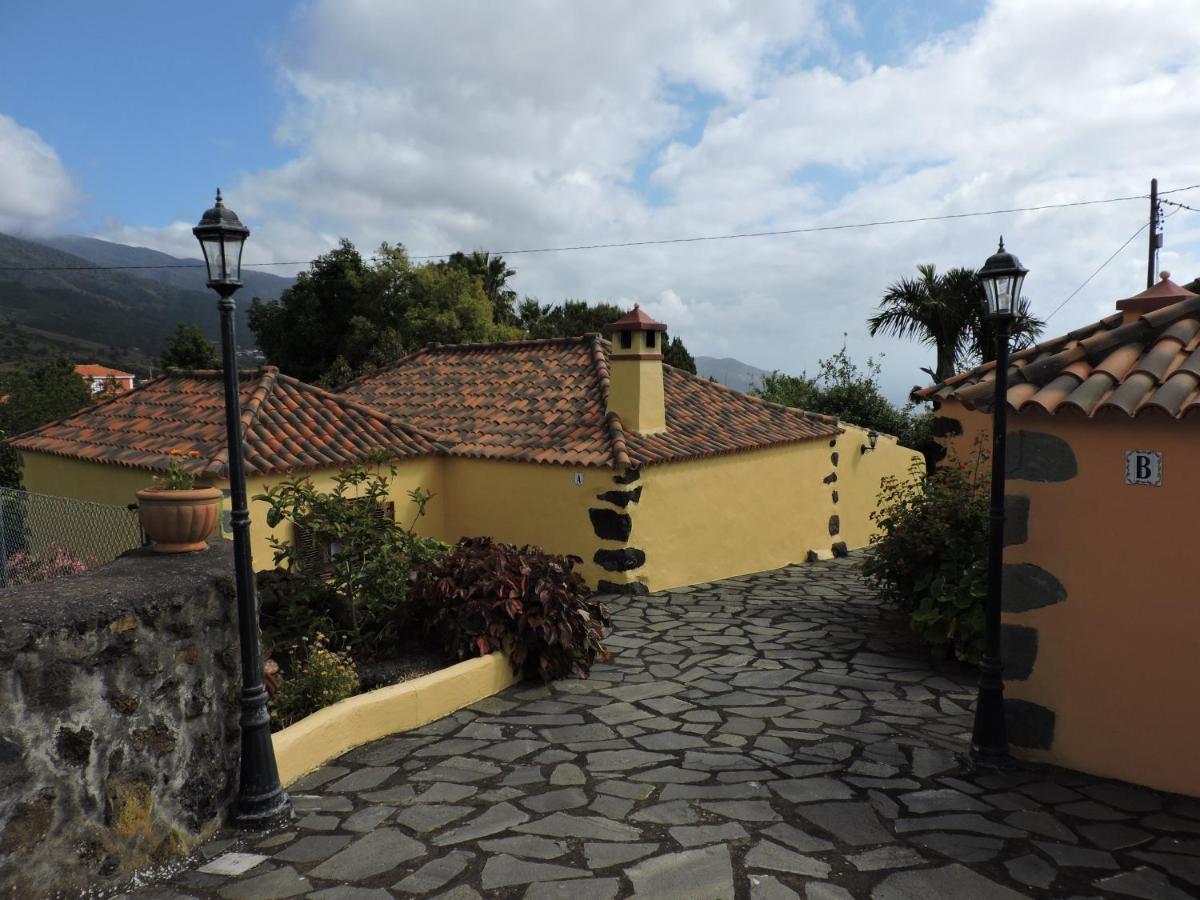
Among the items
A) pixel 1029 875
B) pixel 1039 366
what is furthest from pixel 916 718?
pixel 1039 366

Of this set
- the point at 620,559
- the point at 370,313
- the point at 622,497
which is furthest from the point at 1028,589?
the point at 370,313

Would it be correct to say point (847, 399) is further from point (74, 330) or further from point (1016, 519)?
point (74, 330)

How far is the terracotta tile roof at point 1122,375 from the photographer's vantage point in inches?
195

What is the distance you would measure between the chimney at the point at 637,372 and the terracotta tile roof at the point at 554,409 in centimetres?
21

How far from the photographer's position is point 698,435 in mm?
12844

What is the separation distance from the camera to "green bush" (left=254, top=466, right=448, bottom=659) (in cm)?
730

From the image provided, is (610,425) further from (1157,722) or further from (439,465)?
(1157,722)

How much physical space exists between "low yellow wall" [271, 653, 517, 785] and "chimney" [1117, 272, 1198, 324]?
21.0 ft

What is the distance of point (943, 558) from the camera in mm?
8273

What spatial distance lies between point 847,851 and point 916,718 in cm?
244

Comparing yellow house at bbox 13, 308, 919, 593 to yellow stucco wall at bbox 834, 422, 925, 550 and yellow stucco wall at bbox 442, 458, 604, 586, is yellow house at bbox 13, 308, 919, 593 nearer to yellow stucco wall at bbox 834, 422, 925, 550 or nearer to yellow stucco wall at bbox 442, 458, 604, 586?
yellow stucco wall at bbox 442, 458, 604, 586

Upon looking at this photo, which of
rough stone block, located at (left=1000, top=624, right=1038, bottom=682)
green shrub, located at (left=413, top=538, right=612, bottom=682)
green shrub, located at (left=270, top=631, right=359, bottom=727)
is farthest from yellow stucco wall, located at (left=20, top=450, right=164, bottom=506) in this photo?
rough stone block, located at (left=1000, top=624, right=1038, bottom=682)

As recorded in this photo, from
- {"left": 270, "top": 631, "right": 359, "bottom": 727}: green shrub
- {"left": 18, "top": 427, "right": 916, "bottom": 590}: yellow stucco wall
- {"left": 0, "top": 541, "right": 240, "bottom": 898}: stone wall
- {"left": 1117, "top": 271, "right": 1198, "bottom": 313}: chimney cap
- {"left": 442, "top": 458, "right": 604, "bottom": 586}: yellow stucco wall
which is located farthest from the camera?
{"left": 442, "top": 458, "right": 604, "bottom": 586}: yellow stucco wall

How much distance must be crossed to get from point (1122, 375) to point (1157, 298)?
8.73 feet
